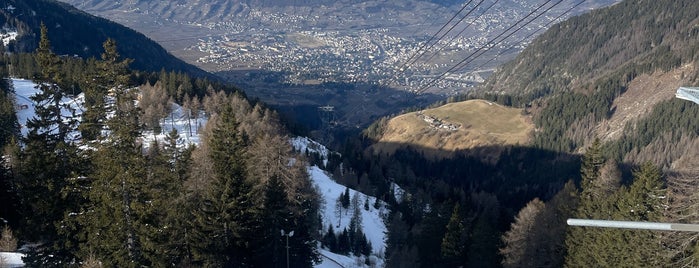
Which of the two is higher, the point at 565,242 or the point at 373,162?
the point at 565,242

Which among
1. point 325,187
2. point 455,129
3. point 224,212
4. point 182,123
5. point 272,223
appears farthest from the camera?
point 455,129

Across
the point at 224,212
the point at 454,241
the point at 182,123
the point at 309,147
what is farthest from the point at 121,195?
the point at 309,147

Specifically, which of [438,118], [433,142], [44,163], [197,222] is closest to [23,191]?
[44,163]

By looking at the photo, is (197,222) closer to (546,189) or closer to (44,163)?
(44,163)

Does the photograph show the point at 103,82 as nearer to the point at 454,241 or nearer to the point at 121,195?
the point at 121,195

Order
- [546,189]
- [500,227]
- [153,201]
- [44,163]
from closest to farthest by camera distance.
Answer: [153,201]
[44,163]
[500,227]
[546,189]

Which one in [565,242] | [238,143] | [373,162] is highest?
[238,143]

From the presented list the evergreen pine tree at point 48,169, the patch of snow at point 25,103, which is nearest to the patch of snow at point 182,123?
the patch of snow at point 25,103

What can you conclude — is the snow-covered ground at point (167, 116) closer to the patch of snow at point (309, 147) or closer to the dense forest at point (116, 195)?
the patch of snow at point (309, 147)

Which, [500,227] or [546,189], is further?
[546,189]
